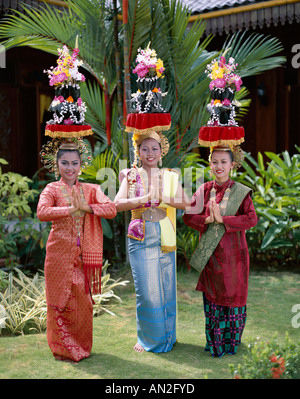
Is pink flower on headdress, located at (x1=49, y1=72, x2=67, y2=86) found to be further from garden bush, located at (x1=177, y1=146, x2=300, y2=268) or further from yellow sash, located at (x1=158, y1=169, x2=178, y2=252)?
garden bush, located at (x1=177, y1=146, x2=300, y2=268)

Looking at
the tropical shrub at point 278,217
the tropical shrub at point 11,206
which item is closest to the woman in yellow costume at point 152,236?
the tropical shrub at point 11,206

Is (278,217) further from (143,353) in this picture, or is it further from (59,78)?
(59,78)

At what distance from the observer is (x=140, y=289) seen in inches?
155

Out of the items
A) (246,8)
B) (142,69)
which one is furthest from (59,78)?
(246,8)

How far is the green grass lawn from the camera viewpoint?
360cm

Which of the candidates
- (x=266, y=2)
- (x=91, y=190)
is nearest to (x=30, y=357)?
(x=91, y=190)

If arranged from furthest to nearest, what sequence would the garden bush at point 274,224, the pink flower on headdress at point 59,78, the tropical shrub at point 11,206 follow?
the garden bush at point 274,224 → the tropical shrub at point 11,206 → the pink flower on headdress at point 59,78

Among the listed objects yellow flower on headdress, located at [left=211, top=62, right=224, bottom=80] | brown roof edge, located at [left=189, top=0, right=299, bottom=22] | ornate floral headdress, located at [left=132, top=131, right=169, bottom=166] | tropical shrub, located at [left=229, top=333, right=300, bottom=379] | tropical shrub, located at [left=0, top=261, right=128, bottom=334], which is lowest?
tropical shrub, located at [left=0, top=261, right=128, bottom=334]

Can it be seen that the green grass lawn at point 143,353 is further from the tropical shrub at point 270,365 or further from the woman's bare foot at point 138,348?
the tropical shrub at point 270,365

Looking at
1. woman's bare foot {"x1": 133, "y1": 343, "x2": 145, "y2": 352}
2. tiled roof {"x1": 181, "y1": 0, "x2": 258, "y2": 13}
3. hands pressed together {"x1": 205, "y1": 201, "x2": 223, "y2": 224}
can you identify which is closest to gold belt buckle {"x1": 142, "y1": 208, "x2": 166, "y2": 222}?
hands pressed together {"x1": 205, "y1": 201, "x2": 223, "y2": 224}

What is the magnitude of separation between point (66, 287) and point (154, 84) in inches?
59.9

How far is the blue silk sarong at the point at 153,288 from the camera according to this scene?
3.91 meters

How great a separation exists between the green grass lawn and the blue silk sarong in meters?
0.13
